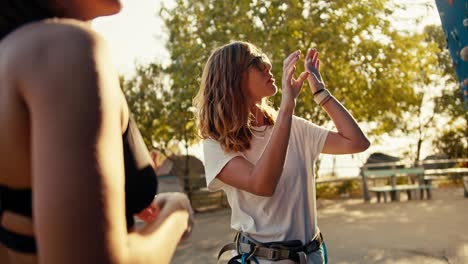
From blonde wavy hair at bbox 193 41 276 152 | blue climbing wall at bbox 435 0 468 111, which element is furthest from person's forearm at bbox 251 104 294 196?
blue climbing wall at bbox 435 0 468 111

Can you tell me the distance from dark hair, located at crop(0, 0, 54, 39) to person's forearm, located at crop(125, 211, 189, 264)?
441 mm

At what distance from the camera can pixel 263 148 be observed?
2.59 metres

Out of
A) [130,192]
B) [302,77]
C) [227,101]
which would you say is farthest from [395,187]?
[130,192]

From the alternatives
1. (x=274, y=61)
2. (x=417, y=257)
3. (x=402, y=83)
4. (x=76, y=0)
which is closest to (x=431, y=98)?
(x=402, y=83)

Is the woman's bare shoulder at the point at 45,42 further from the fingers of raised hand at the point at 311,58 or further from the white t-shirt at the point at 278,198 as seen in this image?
the fingers of raised hand at the point at 311,58

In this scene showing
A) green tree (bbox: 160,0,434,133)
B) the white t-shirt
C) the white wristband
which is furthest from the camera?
green tree (bbox: 160,0,434,133)

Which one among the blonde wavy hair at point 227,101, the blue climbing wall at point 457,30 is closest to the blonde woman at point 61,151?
the blonde wavy hair at point 227,101

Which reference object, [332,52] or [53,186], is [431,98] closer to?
[332,52]

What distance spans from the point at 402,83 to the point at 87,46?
17437mm

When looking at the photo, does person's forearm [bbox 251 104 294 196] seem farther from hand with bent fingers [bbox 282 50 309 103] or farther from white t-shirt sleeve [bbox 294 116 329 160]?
white t-shirt sleeve [bbox 294 116 329 160]

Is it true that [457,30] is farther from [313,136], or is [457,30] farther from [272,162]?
[272,162]

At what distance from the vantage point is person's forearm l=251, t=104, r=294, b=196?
88.6 inches

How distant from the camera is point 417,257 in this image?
24.1ft

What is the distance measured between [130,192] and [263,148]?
162 centimetres
